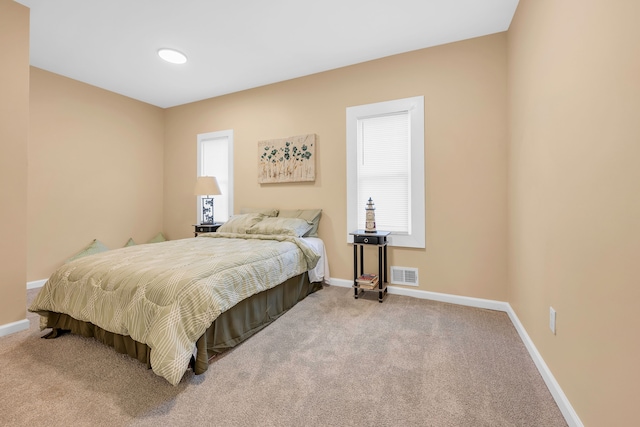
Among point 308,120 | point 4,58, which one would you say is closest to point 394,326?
point 308,120

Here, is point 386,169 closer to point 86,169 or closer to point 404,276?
point 404,276

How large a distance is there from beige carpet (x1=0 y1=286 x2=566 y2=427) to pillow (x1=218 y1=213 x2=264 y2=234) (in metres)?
1.53

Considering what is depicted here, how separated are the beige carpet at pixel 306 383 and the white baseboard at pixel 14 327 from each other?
3.2 inches

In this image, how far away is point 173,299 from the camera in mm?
1683

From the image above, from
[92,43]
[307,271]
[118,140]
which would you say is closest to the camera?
[92,43]

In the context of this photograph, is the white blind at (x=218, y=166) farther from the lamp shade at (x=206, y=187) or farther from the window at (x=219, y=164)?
the lamp shade at (x=206, y=187)

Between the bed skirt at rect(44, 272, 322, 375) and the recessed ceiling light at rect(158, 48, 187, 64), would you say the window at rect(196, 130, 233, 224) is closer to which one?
the recessed ceiling light at rect(158, 48, 187, 64)

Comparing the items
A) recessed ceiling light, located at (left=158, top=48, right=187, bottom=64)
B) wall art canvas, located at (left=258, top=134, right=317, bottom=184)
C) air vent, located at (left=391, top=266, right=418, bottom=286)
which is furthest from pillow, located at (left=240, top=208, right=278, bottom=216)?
recessed ceiling light, located at (left=158, top=48, right=187, bottom=64)

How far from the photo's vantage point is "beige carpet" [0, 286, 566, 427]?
4.65 feet

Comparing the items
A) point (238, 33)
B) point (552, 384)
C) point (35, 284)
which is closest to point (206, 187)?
point (238, 33)

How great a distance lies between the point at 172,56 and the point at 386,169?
111 inches

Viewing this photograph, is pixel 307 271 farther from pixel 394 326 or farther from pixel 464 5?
pixel 464 5

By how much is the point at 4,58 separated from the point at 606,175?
4127 mm

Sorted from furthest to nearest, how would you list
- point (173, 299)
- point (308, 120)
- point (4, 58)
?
point (308, 120) < point (4, 58) < point (173, 299)
